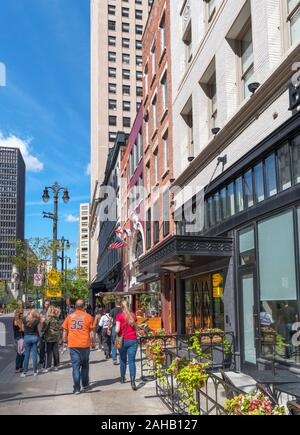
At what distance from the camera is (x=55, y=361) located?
13.3m

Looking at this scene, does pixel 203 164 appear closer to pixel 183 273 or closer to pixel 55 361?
pixel 183 273

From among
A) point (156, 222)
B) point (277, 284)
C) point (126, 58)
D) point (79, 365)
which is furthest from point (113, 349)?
point (126, 58)

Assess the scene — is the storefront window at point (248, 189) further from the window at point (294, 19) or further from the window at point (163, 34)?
the window at point (163, 34)

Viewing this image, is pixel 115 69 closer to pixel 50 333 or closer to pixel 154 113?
pixel 154 113

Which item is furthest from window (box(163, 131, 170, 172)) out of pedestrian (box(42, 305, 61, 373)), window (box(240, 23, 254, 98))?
pedestrian (box(42, 305, 61, 373))

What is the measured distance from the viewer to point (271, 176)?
10547 millimetres

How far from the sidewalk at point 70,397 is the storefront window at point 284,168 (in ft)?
16.6

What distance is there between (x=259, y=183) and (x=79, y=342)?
560 cm

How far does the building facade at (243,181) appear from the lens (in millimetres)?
9680

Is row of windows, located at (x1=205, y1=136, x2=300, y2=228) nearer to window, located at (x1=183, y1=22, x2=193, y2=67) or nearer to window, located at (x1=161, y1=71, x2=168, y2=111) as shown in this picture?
window, located at (x1=183, y1=22, x2=193, y2=67)

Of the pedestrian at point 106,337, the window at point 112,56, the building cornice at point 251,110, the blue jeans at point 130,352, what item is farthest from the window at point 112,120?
the blue jeans at point 130,352

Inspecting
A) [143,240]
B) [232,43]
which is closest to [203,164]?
[232,43]

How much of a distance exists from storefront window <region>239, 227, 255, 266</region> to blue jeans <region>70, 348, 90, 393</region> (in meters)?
4.64

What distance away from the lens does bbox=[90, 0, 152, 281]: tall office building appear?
8019cm
